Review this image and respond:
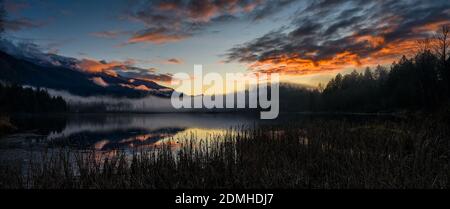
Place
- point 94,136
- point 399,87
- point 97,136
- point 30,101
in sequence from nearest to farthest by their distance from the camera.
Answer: point 94,136 < point 97,136 < point 399,87 < point 30,101

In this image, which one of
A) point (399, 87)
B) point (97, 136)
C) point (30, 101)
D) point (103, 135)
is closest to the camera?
point (97, 136)

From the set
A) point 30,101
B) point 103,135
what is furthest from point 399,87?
point 30,101

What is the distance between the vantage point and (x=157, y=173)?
11312 mm

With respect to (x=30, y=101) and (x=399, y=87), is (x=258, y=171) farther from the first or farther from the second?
(x=30, y=101)

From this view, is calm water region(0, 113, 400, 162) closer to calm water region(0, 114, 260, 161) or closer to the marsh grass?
calm water region(0, 114, 260, 161)

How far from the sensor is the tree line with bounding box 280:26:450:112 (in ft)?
191

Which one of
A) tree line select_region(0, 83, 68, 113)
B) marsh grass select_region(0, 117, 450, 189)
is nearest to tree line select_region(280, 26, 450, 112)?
marsh grass select_region(0, 117, 450, 189)

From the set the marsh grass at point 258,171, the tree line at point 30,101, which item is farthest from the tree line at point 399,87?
the tree line at point 30,101

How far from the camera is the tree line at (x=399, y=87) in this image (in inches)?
2289

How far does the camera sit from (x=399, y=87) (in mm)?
80812
